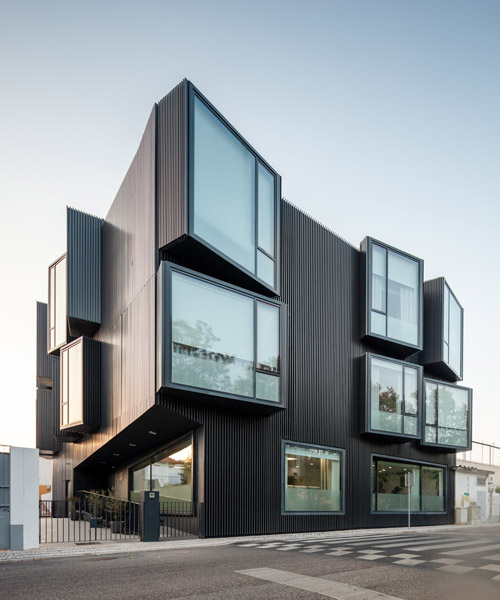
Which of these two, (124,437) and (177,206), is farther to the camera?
(124,437)

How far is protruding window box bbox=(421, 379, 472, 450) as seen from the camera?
89.2 ft

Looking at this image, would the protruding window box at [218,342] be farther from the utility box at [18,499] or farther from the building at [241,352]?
the utility box at [18,499]

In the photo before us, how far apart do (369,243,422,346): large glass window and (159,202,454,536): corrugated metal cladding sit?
33.2 inches

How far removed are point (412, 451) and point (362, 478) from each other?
15.2 ft

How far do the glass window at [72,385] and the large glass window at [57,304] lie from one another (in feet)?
4.29

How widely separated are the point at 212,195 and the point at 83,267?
1030 centimetres

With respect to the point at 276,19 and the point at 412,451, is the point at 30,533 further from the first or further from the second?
the point at 412,451

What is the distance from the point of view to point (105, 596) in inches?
291

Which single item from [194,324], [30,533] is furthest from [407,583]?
[194,324]

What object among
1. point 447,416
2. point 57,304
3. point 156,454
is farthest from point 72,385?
point 447,416

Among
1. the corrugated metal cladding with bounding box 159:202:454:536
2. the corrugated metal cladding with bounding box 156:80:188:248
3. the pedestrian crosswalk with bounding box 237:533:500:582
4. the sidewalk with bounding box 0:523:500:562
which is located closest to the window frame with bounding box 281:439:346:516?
the corrugated metal cladding with bounding box 159:202:454:536

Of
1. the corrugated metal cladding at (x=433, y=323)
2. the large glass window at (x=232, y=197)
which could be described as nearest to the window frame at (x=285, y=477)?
the large glass window at (x=232, y=197)

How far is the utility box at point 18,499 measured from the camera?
41.9 feet

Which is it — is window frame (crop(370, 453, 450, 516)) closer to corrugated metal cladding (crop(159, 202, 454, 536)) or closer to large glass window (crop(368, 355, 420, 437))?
corrugated metal cladding (crop(159, 202, 454, 536))
